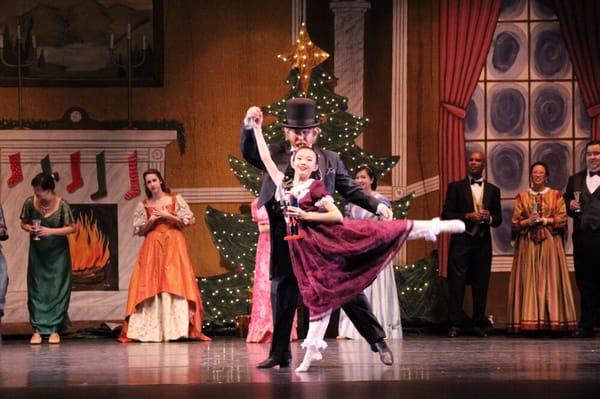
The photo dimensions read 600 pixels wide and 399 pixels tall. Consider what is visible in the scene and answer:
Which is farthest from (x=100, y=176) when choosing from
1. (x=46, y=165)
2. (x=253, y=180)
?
(x=253, y=180)

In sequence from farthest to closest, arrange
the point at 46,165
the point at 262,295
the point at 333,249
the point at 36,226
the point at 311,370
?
the point at 46,165, the point at 262,295, the point at 36,226, the point at 311,370, the point at 333,249

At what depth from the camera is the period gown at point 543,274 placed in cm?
979

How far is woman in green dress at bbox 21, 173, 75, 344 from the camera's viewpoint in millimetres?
9711

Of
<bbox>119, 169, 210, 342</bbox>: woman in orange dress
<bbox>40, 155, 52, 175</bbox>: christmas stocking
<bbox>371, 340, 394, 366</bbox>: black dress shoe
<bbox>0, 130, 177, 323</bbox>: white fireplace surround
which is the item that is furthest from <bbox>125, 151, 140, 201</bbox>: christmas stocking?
<bbox>371, 340, 394, 366</bbox>: black dress shoe

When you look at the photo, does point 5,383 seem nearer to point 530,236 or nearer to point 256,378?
point 256,378

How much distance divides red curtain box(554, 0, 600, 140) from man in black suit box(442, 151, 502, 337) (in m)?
1.46

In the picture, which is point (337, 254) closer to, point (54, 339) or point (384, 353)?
point (384, 353)

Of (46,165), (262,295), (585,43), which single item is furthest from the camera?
(585,43)

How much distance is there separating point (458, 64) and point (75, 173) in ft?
11.4

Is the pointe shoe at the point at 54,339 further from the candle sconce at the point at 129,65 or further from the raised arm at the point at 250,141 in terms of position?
the raised arm at the point at 250,141

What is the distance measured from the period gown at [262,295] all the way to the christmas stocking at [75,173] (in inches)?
74.2

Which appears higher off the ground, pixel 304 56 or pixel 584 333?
pixel 304 56

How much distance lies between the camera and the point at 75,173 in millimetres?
10820

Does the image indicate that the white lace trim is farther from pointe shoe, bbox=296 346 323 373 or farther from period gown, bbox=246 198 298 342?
pointe shoe, bbox=296 346 323 373
